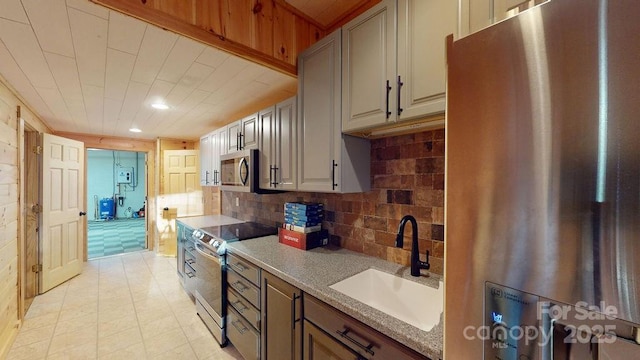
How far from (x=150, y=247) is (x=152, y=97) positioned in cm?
375

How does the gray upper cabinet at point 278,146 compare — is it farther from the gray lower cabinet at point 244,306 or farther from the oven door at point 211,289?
the oven door at point 211,289

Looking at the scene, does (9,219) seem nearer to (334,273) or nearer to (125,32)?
(125,32)

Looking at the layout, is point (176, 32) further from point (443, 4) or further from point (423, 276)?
point (423, 276)

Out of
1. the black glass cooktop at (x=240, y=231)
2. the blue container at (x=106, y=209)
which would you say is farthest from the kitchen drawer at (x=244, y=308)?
the blue container at (x=106, y=209)

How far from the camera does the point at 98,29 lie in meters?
1.33

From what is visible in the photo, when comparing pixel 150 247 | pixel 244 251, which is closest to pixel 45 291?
pixel 150 247

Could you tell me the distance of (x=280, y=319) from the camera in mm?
1481

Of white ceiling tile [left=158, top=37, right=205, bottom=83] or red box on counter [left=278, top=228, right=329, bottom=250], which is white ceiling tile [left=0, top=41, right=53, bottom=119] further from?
red box on counter [left=278, top=228, right=329, bottom=250]

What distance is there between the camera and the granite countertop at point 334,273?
2.92 ft

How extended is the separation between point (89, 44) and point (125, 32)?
1.11 ft

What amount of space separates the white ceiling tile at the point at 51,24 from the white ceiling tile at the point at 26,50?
0.05 m

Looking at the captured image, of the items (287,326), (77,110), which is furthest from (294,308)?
(77,110)

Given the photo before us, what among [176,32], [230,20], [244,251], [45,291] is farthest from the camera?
[45,291]

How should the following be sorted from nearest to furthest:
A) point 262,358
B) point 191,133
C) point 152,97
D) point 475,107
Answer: point 475,107 < point 262,358 < point 152,97 < point 191,133
